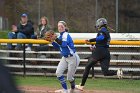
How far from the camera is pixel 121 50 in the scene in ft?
48.6

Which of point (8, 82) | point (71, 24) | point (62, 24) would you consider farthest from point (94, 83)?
point (8, 82)

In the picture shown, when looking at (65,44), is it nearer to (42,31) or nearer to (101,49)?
(101,49)

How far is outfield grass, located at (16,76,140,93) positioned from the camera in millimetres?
12117

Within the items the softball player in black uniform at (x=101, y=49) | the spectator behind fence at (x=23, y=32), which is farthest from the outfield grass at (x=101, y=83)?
the spectator behind fence at (x=23, y=32)

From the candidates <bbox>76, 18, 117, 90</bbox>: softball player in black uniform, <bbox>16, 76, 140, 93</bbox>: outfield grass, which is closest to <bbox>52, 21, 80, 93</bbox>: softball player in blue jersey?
<bbox>76, 18, 117, 90</bbox>: softball player in black uniform

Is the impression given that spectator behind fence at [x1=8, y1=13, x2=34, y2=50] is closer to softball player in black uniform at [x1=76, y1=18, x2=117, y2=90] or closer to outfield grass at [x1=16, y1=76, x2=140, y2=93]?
outfield grass at [x1=16, y1=76, x2=140, y2=93]

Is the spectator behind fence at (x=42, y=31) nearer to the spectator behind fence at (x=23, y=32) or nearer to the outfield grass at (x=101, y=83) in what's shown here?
the spectator behind fence at (x=23, y=32)

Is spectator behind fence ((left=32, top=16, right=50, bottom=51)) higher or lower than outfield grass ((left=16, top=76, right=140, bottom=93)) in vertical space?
higher

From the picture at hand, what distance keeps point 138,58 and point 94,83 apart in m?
2.07

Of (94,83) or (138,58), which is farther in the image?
(138,58)

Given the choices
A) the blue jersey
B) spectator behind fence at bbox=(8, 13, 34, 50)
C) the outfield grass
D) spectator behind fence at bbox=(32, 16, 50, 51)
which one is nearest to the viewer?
the blue jersey

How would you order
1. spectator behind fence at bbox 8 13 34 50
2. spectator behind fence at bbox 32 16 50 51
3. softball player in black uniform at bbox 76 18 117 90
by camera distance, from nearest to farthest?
softball player in black uniform at bbox 76 18 117 90
spectator behind fence at bbox 32 16 50 51
spectator behind fence at bbox 8 13 34 50

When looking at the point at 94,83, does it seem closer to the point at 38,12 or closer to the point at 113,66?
the point at 113,66

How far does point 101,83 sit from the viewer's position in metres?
13.3
